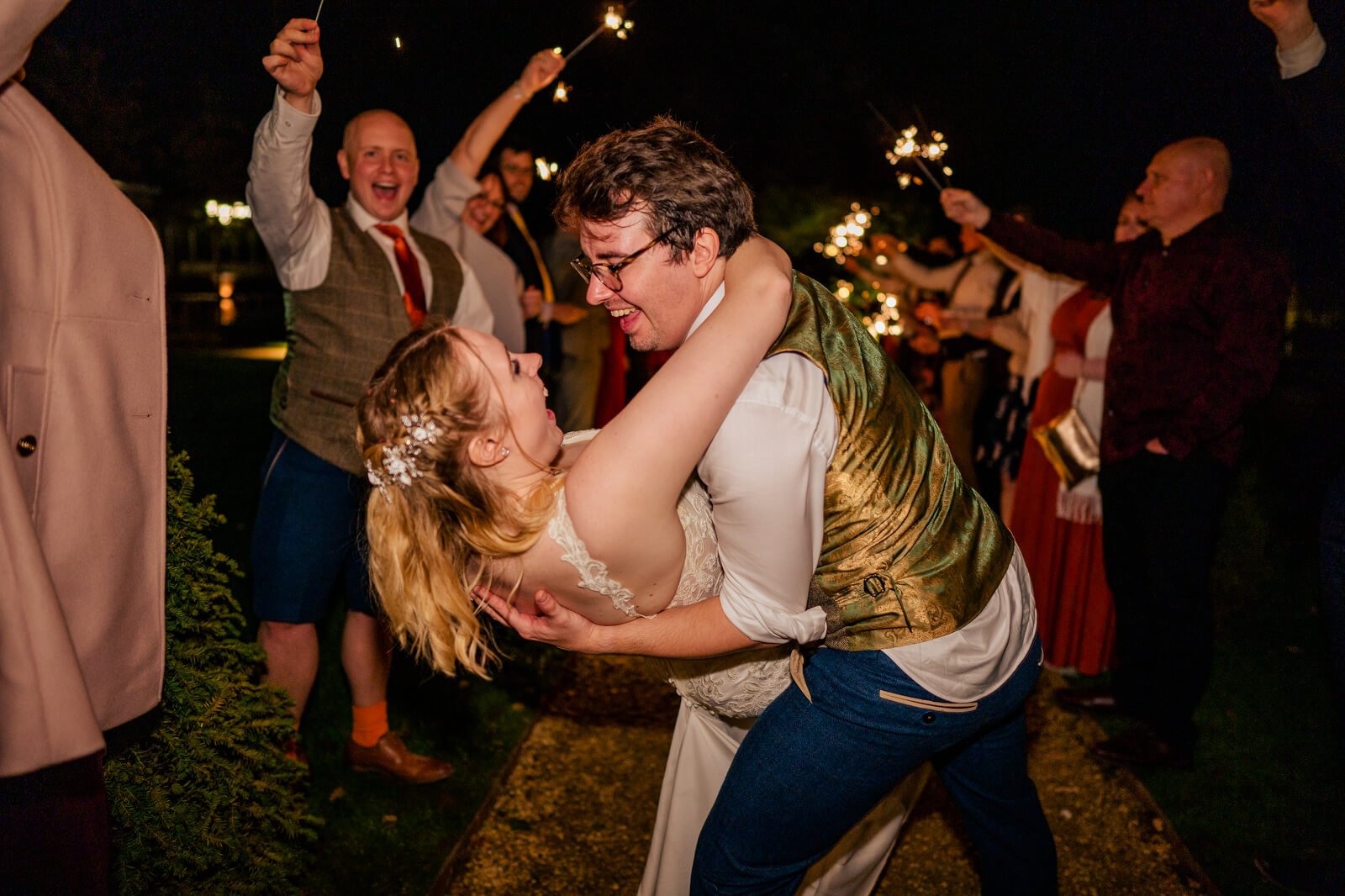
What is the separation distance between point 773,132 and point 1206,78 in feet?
10.5

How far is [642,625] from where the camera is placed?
1.69 metres

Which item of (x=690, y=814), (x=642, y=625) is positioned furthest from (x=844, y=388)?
(x=690, y=814)

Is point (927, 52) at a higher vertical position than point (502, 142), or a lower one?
higher

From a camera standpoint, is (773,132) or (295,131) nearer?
(295,131)

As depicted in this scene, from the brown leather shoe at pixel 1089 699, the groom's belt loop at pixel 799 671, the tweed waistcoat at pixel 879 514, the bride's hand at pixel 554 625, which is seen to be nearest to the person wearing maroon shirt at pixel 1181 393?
the brown leather shoe at pixel 1089 699

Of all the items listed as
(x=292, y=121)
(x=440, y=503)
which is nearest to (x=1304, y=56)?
(x=440, y=503)

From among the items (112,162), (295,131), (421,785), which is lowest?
(421,785)

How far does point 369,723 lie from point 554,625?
2.00 m

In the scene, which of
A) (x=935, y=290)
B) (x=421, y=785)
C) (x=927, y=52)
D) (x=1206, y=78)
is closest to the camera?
(x=421, y=785)

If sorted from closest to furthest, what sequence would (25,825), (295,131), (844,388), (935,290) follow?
(25,825) → (844,388) → (295,131) → (935,290)

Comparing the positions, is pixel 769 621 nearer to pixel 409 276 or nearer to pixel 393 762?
pixel 409 276

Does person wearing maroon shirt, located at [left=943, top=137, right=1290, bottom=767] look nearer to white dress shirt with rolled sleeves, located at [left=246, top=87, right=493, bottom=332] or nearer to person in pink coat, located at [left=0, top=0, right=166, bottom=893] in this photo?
white dress shirt with rolled sleeves, located at [left=246, top=87, right=493, bottom=332]

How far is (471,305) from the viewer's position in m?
3.53

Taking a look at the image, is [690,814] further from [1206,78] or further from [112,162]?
[1206,78]
